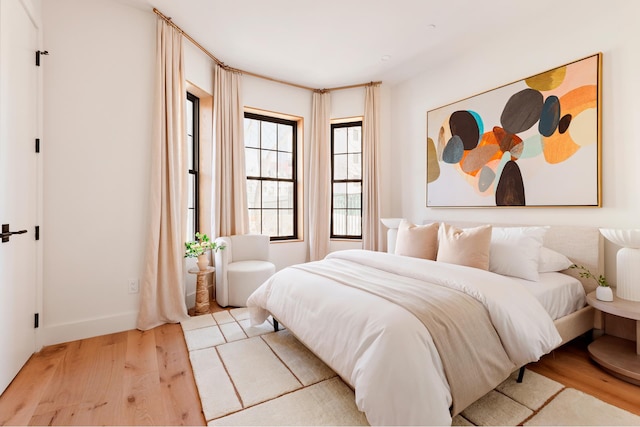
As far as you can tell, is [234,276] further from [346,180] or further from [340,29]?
[340,29]

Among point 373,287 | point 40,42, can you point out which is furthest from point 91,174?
point 373,287

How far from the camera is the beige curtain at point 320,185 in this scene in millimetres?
4176

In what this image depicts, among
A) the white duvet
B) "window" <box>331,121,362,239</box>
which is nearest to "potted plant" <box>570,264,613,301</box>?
the white duvet

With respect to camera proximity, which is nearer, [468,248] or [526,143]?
[468,248]

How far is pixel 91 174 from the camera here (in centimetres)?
238

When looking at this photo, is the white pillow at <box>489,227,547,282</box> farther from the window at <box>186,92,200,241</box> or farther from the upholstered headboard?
the window at <box>186,92,200,241</box>

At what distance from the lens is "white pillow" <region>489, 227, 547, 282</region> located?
2.12 metres

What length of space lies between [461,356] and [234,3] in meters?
3.09

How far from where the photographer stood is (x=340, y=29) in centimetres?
281

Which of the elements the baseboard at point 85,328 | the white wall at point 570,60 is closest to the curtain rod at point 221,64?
the white wall at point 570,60

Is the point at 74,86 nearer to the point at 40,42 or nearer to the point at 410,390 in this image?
the point at 40,42

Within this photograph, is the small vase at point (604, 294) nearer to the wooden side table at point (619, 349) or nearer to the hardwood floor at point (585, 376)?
the wooden side table at point (619, 349)

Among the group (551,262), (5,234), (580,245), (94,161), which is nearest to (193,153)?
(94,161)

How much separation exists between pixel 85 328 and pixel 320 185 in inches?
119
